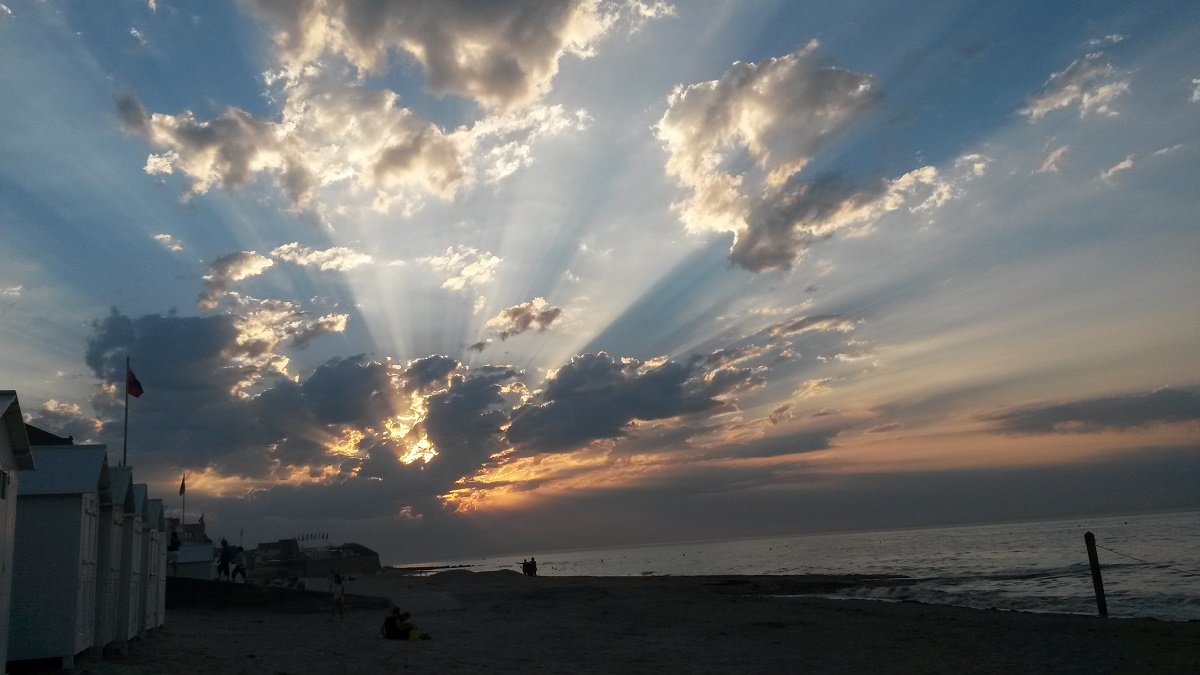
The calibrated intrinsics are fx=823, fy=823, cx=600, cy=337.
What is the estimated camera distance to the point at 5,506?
513 inches

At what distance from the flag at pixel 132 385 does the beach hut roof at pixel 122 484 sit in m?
11.9

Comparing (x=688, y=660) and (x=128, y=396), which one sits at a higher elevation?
(x=128, y=396)

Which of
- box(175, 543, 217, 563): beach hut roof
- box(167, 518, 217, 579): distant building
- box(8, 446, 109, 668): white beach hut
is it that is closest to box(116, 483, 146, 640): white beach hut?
box(8, 446, 109, 668): white beach hut

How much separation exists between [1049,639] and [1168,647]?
2939mm

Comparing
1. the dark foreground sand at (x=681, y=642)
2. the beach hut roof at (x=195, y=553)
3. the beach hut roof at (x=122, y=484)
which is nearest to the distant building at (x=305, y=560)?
the beach hut roof at (x=195, y=553)

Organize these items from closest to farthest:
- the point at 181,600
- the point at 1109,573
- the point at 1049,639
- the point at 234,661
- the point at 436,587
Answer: the point at 234,661 → the point at 1049,639 → the point at 181,600 → the point at 1109,573 → the point at 436,587

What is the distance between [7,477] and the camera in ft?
43.5

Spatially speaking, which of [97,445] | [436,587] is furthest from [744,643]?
[436,587]

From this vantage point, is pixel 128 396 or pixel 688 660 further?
pixel 128 396

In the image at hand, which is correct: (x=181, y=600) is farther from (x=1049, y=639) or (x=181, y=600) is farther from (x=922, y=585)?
(x=922, y=585)

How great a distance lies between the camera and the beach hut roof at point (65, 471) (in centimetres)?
1688

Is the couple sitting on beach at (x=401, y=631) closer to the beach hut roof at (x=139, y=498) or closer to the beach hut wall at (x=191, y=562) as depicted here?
the beach hut roof at (x=139, y=498)

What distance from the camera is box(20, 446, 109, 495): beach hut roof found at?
16.9 meters

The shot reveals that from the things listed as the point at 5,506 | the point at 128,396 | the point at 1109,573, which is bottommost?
the point at 1109,573
